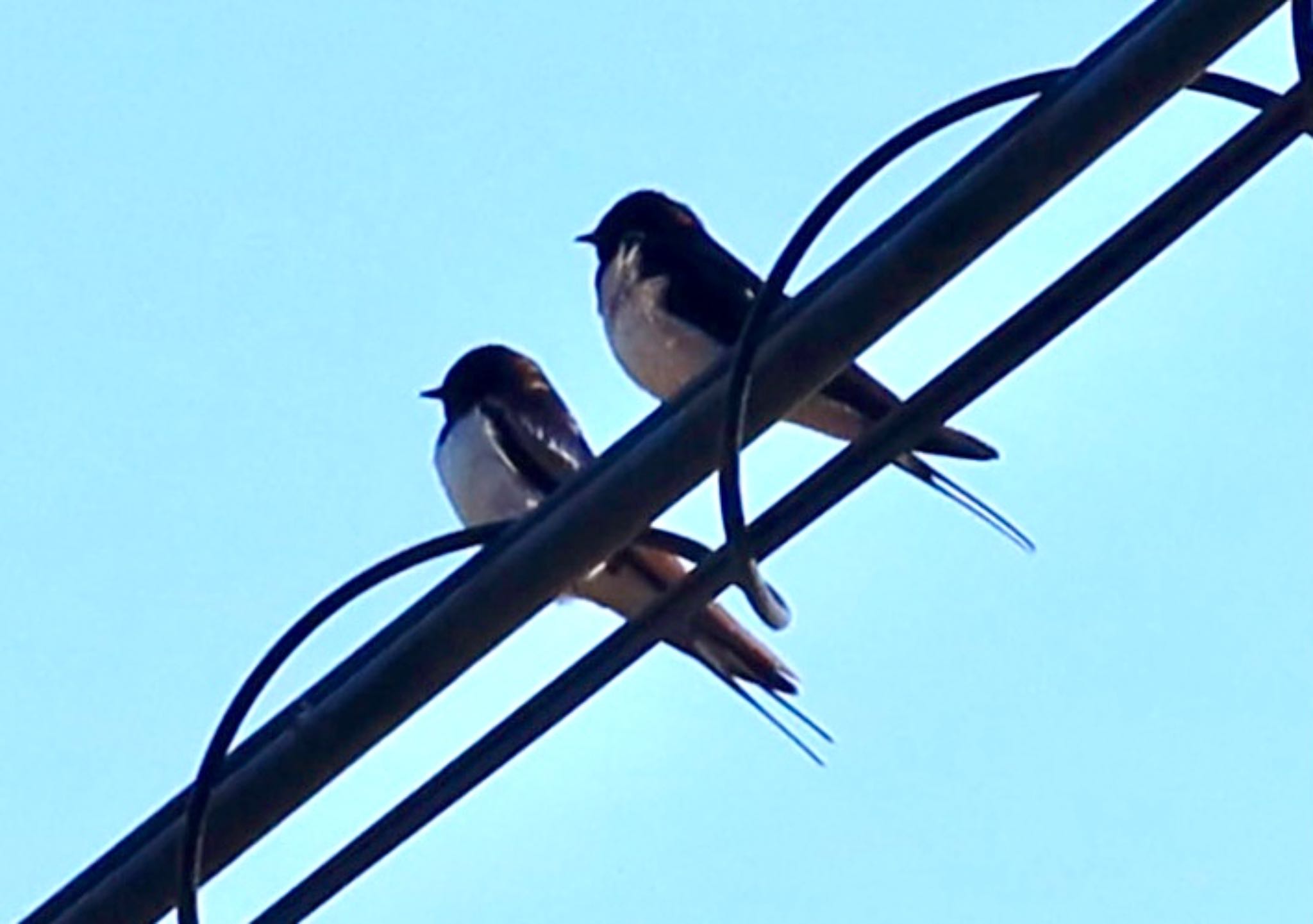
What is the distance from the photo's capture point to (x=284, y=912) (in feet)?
9.23

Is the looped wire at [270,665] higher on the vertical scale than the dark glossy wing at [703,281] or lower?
lower

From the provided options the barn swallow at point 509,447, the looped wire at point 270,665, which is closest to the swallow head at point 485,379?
the barn swallow at point 509,447

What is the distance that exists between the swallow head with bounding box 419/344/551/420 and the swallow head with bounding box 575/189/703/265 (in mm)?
254

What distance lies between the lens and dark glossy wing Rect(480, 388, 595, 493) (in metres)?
6.19

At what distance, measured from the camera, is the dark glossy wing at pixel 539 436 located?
619cm

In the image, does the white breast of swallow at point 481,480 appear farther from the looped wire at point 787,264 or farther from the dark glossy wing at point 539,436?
the looped wire at point 787,264

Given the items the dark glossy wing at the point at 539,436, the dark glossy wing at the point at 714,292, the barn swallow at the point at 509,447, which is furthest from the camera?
the dark glossy wing at the point at 539,436

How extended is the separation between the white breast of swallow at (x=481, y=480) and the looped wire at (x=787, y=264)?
338 centimetres

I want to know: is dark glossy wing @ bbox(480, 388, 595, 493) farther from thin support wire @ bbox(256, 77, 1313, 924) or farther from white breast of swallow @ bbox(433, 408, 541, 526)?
thin support wire @ bbox(256, 77, 1313, 924)

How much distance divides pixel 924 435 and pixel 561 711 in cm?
36

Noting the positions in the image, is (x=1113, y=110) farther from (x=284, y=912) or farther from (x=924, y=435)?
(x=284, y=912)

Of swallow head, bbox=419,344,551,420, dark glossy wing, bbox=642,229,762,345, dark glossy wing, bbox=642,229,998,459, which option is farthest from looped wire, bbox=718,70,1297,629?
swallow head, bbox=419,344,551,420

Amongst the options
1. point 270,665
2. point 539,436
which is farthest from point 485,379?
point 270,665

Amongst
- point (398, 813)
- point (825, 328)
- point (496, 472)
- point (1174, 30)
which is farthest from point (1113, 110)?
point (496, 472)
